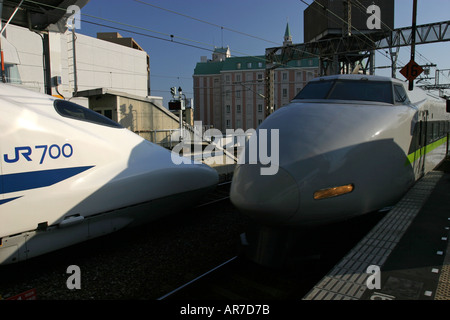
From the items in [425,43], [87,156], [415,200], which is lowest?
[415,200]

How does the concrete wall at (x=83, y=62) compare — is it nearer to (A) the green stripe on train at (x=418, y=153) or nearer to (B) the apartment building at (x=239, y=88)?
(A) the green stripe on train at (x=418, y=153)

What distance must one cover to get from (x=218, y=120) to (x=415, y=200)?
223 ft

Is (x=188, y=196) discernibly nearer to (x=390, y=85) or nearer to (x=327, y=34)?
(x=390, y=85)

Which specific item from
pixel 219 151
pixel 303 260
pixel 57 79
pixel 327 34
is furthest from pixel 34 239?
pixel 327 34

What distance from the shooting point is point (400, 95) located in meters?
5.65

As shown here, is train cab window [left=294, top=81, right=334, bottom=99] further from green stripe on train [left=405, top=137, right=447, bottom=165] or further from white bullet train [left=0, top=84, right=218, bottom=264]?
white bullet train [left=0, top=84, right=218, bottom=264]

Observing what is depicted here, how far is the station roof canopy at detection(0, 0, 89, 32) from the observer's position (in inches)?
492

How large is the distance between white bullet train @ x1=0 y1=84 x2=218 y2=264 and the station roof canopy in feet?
29.2

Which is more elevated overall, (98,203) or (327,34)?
(327,34)

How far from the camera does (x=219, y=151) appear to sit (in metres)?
Answer: 13.3

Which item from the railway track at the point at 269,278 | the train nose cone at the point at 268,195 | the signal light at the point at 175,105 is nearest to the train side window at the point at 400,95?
the railway track at the point at 269,278

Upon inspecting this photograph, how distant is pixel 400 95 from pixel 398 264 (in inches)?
122

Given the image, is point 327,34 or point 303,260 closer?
point 303,260
